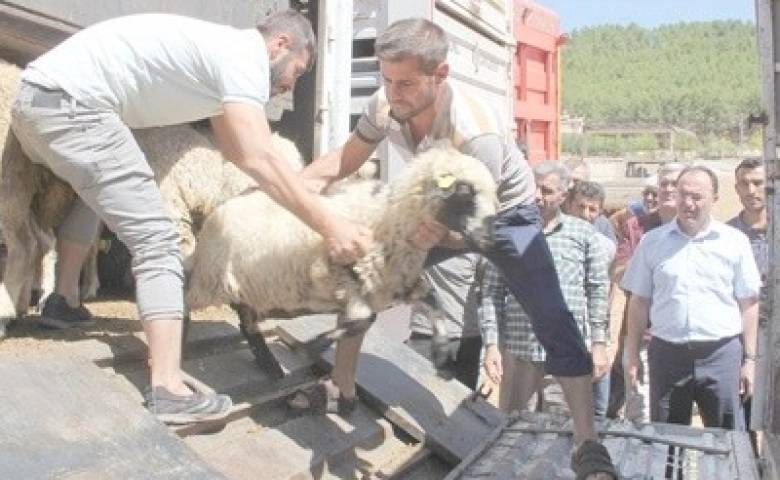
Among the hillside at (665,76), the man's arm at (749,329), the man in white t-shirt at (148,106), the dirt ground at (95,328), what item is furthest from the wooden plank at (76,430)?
the hillside at (665,76)

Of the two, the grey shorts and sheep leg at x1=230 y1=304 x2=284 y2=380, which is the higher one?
the grey shorts

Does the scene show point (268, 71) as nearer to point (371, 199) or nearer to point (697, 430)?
point (371, 199)

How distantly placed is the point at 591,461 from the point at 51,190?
2550mm

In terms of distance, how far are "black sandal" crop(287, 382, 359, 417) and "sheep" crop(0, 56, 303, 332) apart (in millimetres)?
860

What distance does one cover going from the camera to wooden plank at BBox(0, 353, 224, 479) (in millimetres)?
2842

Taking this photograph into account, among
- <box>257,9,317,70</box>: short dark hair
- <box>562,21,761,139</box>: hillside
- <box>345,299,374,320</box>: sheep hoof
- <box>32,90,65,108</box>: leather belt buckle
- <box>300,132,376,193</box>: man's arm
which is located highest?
<box>562,21,761,139</box>: hillside

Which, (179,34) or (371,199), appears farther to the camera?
(371,199)

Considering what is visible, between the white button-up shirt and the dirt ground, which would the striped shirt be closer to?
the white button-up shirt

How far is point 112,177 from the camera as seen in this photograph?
12.0 feet

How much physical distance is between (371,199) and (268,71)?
73 cm

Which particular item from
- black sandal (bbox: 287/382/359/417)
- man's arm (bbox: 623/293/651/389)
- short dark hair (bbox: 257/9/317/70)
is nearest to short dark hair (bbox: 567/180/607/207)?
man's arm (bbox: 623/293/651/389)

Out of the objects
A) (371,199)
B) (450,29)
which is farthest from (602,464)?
(450,29)

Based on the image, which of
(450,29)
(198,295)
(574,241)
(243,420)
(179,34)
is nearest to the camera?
(179,34)

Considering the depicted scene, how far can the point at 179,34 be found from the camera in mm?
3697
